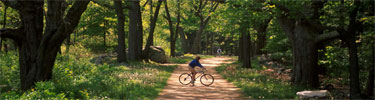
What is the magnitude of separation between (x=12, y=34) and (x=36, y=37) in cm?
74

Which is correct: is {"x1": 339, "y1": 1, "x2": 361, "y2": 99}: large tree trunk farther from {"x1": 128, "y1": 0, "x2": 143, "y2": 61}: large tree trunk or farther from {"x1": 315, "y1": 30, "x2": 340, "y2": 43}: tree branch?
{"x1": 128, "y1": 0, "x2": 143, "y2": 61}: large tree trunk

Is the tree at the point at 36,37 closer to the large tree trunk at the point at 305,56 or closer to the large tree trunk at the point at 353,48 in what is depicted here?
the large tree trunk at the point at 353,48

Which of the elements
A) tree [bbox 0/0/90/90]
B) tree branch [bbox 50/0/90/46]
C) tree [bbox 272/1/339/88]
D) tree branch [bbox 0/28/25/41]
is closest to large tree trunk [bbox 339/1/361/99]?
tree [bbox 272/1/339/88]

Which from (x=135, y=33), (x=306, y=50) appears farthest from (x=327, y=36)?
(x=135, y=33)

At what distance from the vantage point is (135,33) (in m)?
28.2

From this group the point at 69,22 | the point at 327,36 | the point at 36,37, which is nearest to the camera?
the point at 36,37

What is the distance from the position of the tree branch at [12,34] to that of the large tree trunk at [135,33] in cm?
1729

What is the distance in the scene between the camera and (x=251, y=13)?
16.9 metres

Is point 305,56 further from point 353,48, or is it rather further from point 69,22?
point 69,22

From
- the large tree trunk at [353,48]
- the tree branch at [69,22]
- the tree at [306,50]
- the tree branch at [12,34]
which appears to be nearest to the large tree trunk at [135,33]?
the tree branch at [69,22]

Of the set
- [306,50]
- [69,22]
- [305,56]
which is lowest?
[305,56]

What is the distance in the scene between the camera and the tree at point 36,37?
422 inches

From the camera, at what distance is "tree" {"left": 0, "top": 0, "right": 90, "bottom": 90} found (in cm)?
1072

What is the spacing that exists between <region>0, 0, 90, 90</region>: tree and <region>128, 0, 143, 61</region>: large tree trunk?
16623 mm
